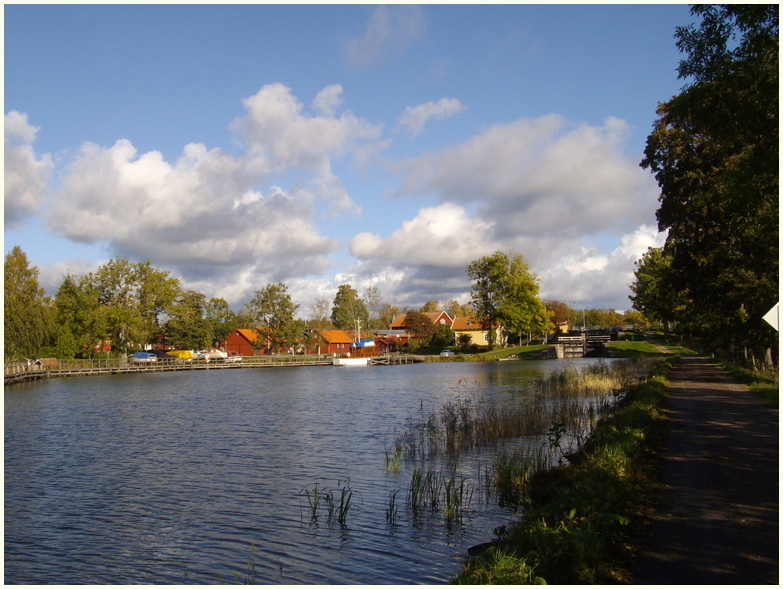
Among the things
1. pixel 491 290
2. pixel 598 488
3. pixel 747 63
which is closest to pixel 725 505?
pixel 598 488

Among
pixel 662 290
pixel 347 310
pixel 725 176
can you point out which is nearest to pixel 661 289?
pixel 662 290

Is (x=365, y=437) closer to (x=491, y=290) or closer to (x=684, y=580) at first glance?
(x=684, y=580)

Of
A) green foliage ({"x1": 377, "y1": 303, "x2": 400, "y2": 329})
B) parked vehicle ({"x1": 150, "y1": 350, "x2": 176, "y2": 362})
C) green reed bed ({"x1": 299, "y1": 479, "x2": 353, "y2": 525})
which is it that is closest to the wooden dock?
parked vehicle ({"x1": 150, "y1": 350, "x2": 176, "y2": 362})

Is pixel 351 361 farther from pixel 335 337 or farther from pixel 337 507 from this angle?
pixel 337 507

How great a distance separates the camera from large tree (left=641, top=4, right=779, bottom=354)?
11461mm

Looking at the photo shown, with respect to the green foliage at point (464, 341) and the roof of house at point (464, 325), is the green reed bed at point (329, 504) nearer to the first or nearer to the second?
the green foliage at point (464, 341)

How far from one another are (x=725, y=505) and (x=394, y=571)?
194 inches

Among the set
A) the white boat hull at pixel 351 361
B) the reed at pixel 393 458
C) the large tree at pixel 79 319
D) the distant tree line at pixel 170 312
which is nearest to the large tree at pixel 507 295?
the distant tree line at pixel 170 312

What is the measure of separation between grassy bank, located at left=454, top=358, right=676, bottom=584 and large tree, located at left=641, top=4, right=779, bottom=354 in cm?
585

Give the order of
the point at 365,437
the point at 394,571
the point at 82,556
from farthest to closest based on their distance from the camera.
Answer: the point at 365,437 < the point at 82,556 < the point at 394,571

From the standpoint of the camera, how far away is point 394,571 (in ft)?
30.7

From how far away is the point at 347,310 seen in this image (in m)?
160

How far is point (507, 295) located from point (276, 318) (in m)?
35.3

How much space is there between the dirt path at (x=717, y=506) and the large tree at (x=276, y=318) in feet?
259
